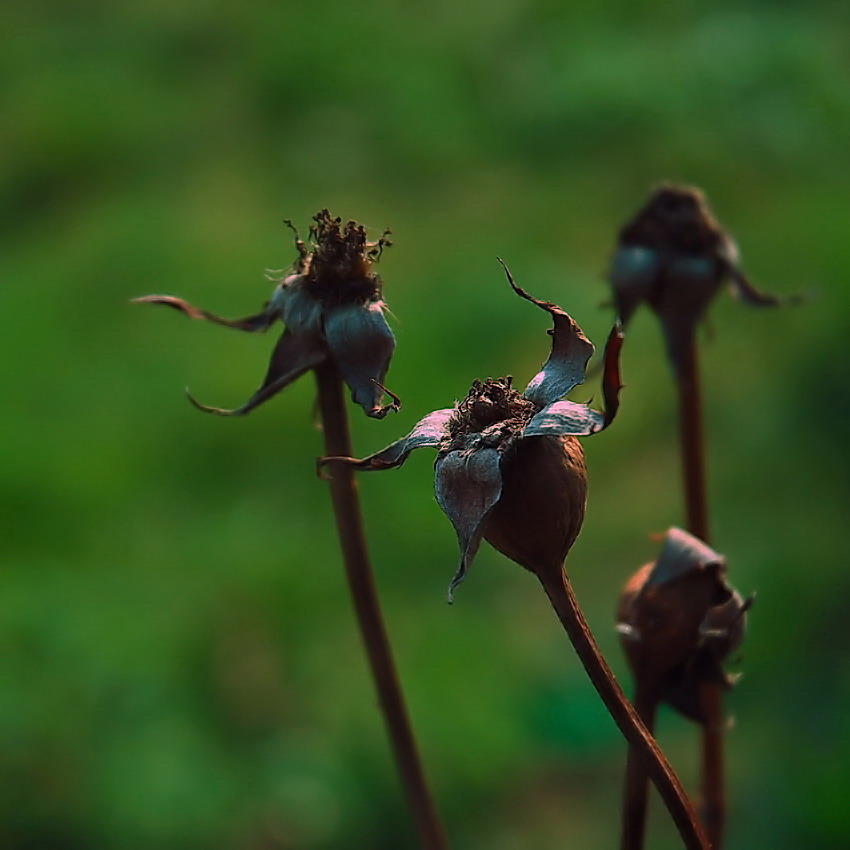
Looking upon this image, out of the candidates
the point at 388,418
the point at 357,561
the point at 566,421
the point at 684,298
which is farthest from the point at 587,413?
the point at 388,418

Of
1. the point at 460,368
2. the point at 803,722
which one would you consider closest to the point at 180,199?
the point at 460,368

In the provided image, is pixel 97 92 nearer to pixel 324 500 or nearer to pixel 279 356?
pixel 324 500

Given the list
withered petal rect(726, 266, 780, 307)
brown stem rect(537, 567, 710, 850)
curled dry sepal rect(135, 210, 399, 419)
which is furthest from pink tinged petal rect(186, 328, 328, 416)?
withered petal rect(726, 266, 780, 307)

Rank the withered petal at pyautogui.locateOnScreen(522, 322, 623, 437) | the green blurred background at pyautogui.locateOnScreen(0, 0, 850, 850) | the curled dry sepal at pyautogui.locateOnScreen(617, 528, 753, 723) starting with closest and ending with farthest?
the withered petal at pyautogui.locateOnScreen(522, 322, 623, 437) < the curled dry sepal at pyautogui.locateOnScreen(617, 528, 753, 723) < the green blurred background at pyautogui.locateOnScreen(0, 0, 850, 850)

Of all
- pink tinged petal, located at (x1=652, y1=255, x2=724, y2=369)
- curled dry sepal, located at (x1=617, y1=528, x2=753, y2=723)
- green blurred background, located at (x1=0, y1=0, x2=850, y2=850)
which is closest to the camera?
curled dry sepal, located at (x1=617, y1=528, x2=753, y2=723)

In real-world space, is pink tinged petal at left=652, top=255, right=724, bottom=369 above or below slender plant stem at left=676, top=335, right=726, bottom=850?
above

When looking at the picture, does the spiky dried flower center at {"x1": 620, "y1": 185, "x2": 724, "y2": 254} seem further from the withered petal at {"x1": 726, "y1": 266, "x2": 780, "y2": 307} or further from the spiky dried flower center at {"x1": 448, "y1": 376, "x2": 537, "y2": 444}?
the spiky dried flower center at {"x1": 448, "y1": 376, "x2": 537, "y2": 444}

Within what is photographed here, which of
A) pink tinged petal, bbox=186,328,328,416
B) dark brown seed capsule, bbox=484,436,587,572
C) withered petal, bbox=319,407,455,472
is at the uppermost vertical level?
pink tinged petal, bbox=186,328,328,416

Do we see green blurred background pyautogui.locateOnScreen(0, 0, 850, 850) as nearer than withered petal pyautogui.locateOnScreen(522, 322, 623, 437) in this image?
No

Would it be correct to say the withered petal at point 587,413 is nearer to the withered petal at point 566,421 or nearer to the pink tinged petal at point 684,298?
the withered petal at point 566,421
